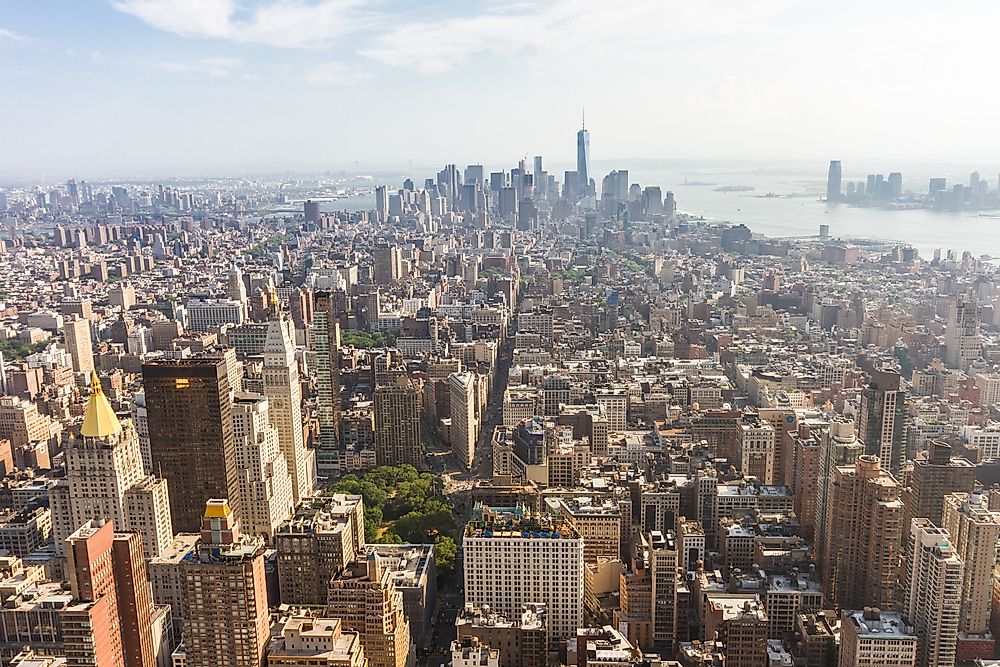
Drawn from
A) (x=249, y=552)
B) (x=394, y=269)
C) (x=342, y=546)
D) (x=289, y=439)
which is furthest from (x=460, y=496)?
(x=394, y=269)

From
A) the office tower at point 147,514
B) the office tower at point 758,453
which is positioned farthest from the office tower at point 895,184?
the office tower at point 147,514

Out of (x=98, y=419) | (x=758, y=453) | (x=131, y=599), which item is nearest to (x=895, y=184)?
(x=758, y=453)

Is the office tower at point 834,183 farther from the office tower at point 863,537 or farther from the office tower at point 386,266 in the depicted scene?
the office tower at point 386,266

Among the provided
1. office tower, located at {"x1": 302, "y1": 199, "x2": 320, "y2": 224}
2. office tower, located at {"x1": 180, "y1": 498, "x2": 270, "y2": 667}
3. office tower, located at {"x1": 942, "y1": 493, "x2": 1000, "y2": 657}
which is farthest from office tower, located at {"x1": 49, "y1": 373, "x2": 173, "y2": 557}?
office tower, located at {"x1": 302, "y1": 199, "x2": 320, "y2": 224}

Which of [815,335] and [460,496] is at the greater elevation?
[815,335]

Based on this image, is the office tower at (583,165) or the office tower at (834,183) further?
the office tower at (583,165)

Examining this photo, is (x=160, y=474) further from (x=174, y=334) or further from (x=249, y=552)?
(x=174, y=334)
